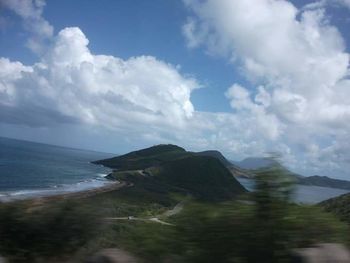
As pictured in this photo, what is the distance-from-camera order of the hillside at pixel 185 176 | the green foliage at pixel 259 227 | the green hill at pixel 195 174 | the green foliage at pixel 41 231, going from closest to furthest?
the green foliage at pixel 259 227 → the green foliage at pixel 41 231 → the hillside at pixel 185 176 → the green hill at pixel 195 174

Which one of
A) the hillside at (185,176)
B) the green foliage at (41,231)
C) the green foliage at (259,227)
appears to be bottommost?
the green foliage at (41,231)

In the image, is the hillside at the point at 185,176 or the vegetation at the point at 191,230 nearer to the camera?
the vegetation at the point at 191,230

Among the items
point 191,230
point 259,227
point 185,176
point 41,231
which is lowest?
point 41,231

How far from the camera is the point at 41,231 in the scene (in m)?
9.26

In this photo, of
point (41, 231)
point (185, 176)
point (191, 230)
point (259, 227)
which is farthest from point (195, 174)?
point (259, 227)

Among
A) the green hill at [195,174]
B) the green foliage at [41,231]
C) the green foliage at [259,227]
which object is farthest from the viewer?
the green hill at [195,174]

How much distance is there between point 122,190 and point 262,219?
119265 mm

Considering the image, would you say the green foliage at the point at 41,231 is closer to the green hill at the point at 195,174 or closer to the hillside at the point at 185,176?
the hillside at the point at 185,176

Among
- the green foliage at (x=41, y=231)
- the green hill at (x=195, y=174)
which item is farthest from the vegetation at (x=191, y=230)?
the green hill at (x=195, y=174)

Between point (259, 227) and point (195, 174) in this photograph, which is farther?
point (195, 174)

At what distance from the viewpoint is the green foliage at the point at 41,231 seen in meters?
9.12

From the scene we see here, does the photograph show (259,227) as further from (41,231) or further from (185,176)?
(185,176)

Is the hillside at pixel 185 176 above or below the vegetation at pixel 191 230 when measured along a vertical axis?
above

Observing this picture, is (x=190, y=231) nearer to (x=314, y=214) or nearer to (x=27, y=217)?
(x=314, y=214)
